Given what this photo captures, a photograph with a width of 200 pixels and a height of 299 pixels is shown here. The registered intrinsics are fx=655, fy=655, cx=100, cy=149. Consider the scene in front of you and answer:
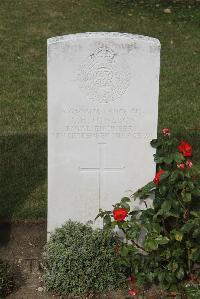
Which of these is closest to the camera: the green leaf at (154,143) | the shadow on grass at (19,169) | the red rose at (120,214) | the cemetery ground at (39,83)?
the red rose at (120,214)

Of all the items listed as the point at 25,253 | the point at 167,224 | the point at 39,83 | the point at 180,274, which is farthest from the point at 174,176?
the point at 39,83

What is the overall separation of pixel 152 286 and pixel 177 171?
105 cm

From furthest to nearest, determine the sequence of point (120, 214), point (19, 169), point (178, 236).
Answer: point (19, 169) < point (178, 236) < point (120, 214)

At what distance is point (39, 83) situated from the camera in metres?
9.95

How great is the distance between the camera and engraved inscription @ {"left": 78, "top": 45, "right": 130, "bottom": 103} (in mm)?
5090

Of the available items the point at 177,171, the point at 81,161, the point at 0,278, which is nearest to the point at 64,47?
the point at 81,161

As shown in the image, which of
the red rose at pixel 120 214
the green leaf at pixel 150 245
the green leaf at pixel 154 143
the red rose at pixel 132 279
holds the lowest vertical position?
the red rose at pixel 132 279

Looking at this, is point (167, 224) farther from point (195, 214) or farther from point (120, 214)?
point (120, 214)

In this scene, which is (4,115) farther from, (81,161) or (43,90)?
(81,161)

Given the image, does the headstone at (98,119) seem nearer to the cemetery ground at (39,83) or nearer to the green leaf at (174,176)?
the green leaf at (174,176)

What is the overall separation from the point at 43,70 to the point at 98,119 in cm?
544

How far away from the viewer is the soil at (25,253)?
5.25 metres

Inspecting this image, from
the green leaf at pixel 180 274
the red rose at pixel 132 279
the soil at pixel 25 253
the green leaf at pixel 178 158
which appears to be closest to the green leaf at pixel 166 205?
the green leaf at pixel 178 158

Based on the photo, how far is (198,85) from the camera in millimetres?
9969
